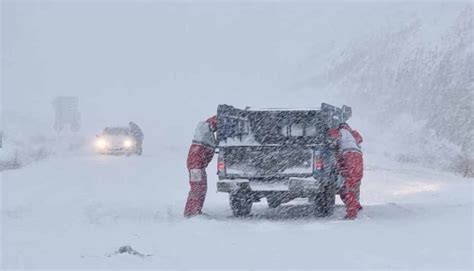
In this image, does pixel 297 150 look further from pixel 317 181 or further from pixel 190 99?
pixel 190 99

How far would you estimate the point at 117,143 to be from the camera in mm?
34688

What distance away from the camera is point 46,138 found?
5388 centimetres

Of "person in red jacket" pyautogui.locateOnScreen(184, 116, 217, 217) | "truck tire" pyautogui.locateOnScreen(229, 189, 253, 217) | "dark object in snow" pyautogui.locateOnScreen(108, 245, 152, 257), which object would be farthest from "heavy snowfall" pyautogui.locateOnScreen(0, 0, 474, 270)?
"person in red jacket" pyautogui.locateOnScreen(184, 116, 217, 217)

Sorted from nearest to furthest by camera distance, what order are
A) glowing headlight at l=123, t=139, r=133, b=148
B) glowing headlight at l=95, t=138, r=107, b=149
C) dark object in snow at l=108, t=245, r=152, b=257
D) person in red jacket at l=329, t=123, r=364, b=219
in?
1. dark object in snow at l=108, t=245, r=152, b=257
2. person in red jacket at l=329, t=123, r=364, b=219
3. glowing headlight at l=123, t=139, r=133, b=148
4. glowing headlight at l=95, t=138, r=107, b=149

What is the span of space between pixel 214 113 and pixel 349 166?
57.2 meters

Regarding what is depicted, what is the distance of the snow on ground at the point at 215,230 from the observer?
30.1 feet

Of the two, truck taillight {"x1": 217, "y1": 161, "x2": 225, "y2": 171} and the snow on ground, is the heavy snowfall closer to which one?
the snow on ground

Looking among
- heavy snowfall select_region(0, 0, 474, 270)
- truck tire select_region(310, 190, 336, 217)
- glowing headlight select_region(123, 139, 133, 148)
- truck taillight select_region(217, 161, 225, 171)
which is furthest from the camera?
glowing headlight select_region(123, 139, 133, 148)

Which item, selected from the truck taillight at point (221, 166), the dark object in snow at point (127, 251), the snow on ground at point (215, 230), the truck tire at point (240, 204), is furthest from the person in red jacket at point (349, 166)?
the dark object in snow at point (127, 251)

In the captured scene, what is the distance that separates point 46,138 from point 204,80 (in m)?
36.7

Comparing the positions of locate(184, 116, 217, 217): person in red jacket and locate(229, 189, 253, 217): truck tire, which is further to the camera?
locate(229, 189, 253, 217): truck tire

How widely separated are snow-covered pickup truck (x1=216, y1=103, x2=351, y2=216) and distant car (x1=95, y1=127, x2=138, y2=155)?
2050cm

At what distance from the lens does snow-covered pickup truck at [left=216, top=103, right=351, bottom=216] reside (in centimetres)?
1364

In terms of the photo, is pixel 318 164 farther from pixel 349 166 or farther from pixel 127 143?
pixel 127 143
